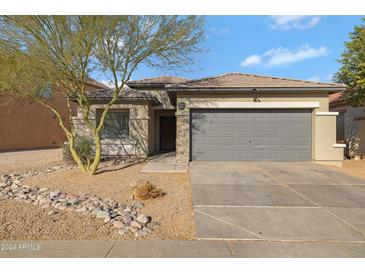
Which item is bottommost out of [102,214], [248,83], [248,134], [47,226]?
[47,226]

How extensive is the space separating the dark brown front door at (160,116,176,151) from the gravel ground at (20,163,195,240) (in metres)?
6.77

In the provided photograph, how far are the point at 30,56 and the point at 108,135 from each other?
6649 millimetres

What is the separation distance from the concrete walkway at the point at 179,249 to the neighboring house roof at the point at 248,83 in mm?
8060

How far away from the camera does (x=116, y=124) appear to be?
1340 centimetres

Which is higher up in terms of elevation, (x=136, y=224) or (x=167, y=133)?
(x=167, y=133)

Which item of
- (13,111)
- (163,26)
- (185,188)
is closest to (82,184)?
(185,188)

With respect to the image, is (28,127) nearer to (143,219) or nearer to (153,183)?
(153,183)

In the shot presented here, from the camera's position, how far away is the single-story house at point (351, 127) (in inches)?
535

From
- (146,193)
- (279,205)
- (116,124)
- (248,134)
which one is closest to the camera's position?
(279,205)

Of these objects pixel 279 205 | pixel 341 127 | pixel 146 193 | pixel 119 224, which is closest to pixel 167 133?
pixel 146 193

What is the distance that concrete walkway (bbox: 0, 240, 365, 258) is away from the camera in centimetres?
344

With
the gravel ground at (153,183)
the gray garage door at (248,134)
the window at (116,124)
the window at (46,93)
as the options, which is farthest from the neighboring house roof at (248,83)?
the window at (46,93)

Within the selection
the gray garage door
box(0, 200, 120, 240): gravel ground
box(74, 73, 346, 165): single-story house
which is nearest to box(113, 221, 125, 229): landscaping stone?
box(0, 200, 120, 240): gravel ground

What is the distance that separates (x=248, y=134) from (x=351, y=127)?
7850 mm
